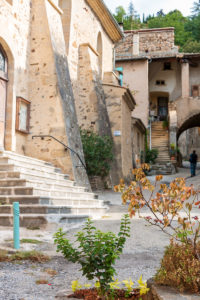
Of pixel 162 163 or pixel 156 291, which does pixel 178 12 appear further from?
pixel 156 291

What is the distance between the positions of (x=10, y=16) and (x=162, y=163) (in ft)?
58.5

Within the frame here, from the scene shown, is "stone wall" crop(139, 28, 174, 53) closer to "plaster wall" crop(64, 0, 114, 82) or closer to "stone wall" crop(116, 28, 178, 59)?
"stone wall" crop(116, 28, 178, 59)

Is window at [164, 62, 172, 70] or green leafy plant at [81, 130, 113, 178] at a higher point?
window at [164, 62, 172, 70]

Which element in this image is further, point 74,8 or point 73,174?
point 74,8

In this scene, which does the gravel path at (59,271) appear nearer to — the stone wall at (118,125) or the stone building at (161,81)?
the stone wall at (118,125)

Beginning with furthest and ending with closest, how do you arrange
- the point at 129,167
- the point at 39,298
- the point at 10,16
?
the point at 129,167 < the point at 10,16 < the point at 39,298

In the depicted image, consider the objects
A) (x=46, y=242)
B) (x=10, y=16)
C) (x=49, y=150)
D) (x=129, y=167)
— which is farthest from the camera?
(x=129, y=167)

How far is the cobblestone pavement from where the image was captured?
3.21 metres

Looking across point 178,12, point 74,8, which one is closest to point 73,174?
point 74,8

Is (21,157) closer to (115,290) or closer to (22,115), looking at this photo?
(22,115)

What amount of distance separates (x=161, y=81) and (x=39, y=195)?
87.3 feet

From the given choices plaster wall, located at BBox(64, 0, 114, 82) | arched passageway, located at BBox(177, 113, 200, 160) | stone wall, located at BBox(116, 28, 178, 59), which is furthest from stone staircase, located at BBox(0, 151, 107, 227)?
arched passageway, located at BBox(177, 113, 200, 160)

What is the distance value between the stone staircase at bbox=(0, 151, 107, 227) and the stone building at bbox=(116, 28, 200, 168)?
17.1 metres

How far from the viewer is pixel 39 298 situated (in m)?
2.97
